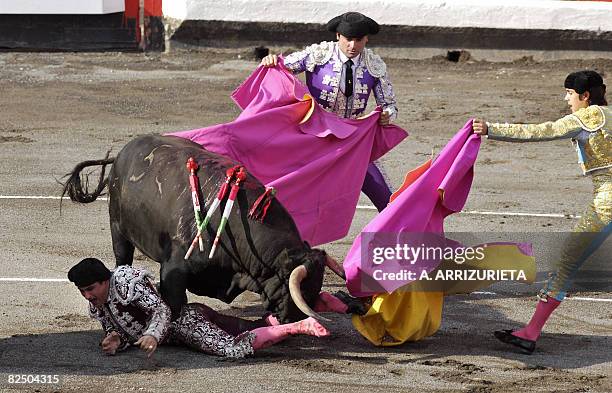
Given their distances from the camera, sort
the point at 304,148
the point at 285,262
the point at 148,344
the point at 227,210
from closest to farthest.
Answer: the point at 148,344, the point at 285,262, the point at 227,210, the point at 304,148

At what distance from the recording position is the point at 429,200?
20.9 feet

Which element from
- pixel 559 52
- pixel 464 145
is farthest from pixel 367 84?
pixel 559 52

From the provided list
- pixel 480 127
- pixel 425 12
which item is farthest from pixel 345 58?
pixel 425 12

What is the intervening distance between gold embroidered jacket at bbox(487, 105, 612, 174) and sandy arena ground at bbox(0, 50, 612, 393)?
3.24 ft

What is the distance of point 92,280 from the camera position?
5.60 m

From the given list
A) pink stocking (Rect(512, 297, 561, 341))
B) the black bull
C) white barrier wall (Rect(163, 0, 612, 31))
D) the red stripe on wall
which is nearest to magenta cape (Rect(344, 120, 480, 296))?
the black bull

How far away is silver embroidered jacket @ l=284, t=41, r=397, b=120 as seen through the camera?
7.16m

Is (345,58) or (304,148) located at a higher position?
(345,58)

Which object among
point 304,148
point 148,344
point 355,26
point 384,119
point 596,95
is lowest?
point 148,344

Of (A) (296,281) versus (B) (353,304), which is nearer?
(A) (296,281)

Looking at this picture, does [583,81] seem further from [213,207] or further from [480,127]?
[213,207]

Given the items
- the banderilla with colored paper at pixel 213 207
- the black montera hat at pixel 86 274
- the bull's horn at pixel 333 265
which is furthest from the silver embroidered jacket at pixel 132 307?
the bull's horn at pixel 333 265

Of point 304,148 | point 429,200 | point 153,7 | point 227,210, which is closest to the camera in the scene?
point 227,210

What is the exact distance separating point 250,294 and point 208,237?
44.4 inches
